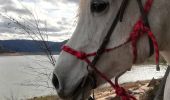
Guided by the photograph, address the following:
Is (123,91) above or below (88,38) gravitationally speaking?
below

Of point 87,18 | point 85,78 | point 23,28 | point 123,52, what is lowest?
point 23,28

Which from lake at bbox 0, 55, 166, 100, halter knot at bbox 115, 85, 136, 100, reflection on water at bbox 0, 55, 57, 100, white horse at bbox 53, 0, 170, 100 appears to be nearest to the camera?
white horse at bbox 53, 0, 170, 100

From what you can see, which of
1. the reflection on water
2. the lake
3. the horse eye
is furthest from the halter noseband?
the reflection on water

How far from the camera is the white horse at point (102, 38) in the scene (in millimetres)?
2621

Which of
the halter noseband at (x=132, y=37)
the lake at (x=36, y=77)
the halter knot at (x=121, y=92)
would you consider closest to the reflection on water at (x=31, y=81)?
the lake at (x=36, y=77)

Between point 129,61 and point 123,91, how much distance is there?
0.30 metres

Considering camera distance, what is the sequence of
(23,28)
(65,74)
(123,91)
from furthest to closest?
(23,28) < (123,91) < (65,74)

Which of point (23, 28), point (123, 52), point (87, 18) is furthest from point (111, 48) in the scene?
point (23, 28)

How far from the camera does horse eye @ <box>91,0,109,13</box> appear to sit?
263cm

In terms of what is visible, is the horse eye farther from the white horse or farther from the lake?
the lake

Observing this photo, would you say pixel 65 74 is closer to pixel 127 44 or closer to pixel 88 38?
pixel 88 38

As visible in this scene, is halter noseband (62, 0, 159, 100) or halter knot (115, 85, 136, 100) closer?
halter noseband (62, 0, 159, 100)

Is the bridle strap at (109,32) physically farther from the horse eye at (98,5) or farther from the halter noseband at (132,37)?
the horse eye at (98,5)

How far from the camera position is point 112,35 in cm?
266
